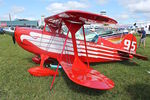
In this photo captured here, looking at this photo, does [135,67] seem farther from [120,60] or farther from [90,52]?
[90,52]

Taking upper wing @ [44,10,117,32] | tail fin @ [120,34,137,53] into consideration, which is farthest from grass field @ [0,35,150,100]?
upper wing @ [44,10,117,32]

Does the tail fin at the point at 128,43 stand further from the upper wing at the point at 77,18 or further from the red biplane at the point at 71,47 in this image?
the upper wing at the point at 77,18

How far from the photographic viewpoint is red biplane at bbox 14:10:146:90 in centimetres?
338

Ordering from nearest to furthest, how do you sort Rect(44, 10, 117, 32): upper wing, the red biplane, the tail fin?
Rect(44, 10, 117, 32): upper wing < the red biplane < the tail fin

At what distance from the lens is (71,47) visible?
5.04m

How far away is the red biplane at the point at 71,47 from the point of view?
3.38 m

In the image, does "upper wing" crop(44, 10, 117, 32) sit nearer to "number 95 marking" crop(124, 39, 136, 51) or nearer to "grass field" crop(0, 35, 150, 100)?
"grass field" crop(0, 35, 150, 100)

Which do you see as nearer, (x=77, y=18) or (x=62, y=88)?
(x=77, y=18)

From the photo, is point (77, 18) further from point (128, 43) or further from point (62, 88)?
point (128, 43)

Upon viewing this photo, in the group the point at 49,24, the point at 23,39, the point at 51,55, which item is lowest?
the point at 51,55

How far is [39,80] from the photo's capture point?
4027 mm

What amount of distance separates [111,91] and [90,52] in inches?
86.4

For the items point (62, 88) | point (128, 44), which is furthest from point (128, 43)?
point (62, 88)

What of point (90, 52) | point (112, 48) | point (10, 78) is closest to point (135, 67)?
point (112, 48)
